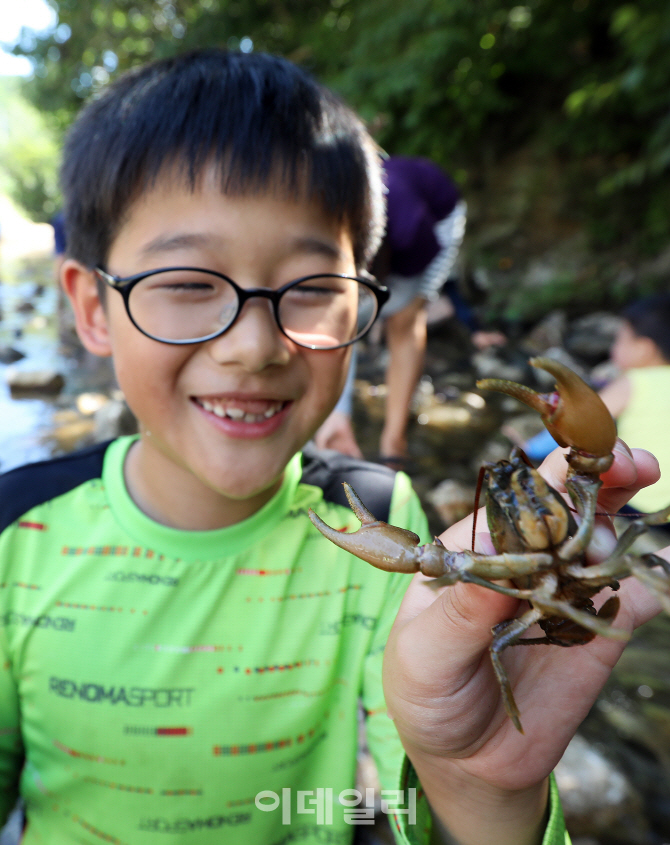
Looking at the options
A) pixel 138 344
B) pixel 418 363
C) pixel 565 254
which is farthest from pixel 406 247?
pixel 565 254

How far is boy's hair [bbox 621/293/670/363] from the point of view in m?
4.42

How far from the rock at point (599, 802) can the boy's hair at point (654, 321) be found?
325 centimetres

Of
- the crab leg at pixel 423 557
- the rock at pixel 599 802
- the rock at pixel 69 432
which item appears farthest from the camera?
the rock at pixel 69 432

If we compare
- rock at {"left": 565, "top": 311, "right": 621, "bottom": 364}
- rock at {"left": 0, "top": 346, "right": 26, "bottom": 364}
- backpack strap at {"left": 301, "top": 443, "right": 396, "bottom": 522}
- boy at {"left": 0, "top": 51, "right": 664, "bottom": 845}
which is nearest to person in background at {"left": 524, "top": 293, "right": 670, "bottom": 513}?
backpack strap at {"left": 301, "top": 443, "right": 396, "bottom": 522}

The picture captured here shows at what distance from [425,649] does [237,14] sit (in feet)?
41.1

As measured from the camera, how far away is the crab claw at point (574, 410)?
867mm

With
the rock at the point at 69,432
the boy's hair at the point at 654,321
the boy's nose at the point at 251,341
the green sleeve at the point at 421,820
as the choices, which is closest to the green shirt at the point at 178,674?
the green sleeve at the point at 421,820

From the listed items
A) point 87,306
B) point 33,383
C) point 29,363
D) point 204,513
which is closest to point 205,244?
point 87,306

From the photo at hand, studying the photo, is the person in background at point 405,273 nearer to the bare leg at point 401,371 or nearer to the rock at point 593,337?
the bare leg at point 401,371

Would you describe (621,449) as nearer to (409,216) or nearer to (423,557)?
(423,557)

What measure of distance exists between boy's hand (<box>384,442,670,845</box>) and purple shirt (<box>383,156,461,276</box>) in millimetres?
2442

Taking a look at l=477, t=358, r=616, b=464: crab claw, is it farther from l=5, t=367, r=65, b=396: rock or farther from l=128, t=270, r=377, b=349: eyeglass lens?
l=5, t=367, r=65, b=396: rock

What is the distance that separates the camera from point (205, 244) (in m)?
1.28

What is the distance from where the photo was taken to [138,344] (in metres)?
1.35
